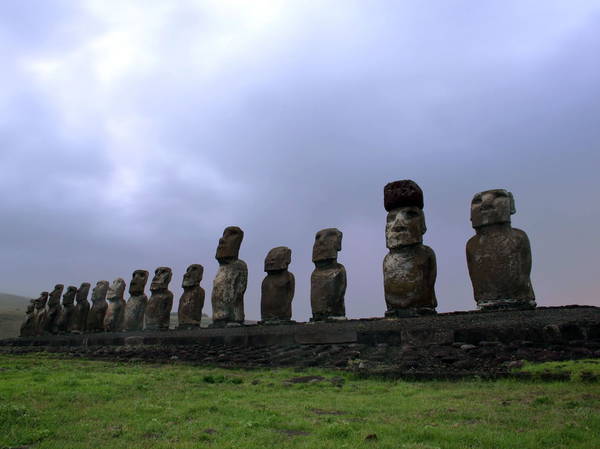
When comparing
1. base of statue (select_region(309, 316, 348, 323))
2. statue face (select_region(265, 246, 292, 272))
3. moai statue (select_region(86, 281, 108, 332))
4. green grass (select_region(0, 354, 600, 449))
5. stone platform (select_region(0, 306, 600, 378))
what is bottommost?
green grass (select_region(0, 354, 600, 449))

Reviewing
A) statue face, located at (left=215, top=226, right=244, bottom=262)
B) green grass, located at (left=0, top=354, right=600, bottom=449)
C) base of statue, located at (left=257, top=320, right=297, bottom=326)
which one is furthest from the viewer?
statue face, located at (left=215, top=226, right=244, bottom=262)

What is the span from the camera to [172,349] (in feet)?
49.4

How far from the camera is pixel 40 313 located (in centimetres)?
2797

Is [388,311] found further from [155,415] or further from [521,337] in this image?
[155,415]

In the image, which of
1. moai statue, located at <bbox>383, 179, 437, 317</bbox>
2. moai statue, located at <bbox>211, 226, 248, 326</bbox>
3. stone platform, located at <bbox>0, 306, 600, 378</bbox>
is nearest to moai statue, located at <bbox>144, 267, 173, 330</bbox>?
moai statue, located at <bbox>211, 226, 248, 326</bbox>

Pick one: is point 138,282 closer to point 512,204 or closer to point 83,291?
point 83,291

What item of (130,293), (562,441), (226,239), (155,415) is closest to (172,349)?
(226,239)

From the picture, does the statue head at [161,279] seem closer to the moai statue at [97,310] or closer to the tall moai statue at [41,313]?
the moai statue at [97,310]

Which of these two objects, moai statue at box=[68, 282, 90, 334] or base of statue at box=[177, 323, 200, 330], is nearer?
base of statue at box=[177, 323, 200, 330]

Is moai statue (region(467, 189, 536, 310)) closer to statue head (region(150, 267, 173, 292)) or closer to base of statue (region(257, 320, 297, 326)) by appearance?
base of statue (region(257, 320, 297, 326))

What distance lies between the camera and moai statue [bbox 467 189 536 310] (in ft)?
31.3

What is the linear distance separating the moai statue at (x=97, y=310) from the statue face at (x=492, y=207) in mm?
18372

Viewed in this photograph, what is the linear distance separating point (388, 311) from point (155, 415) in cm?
617

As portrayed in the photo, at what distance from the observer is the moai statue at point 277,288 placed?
544 inches
